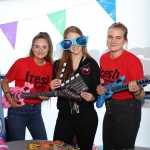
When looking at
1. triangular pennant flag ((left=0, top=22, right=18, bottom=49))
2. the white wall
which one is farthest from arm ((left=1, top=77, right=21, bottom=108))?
triangular pennant flag ((left=0, top=22, right=18, bottom=49))

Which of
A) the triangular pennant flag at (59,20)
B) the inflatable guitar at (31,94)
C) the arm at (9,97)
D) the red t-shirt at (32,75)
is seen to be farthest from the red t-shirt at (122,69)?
the triangular pennant flag at (59,20)

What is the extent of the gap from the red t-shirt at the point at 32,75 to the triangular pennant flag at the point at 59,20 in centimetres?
118

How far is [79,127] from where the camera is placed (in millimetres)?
1903

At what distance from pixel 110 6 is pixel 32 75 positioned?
137 centimetres

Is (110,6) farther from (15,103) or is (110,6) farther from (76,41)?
(15,103)

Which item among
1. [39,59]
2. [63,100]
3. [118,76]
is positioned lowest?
[63,100]

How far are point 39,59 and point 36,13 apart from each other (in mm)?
1354

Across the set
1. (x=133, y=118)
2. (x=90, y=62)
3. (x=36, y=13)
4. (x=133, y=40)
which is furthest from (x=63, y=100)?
(x=36, y=13)

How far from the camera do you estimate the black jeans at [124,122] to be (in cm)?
183

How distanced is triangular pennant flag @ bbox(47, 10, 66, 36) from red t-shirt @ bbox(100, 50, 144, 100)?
1.40 m

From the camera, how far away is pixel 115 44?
Result: 6.37ft

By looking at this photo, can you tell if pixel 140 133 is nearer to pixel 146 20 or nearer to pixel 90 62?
pixel 146 20

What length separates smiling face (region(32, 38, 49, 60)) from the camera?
2.21 meters

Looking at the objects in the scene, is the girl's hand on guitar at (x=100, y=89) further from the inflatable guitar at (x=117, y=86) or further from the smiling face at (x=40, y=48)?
the smiling face at (x=40, y=48)
